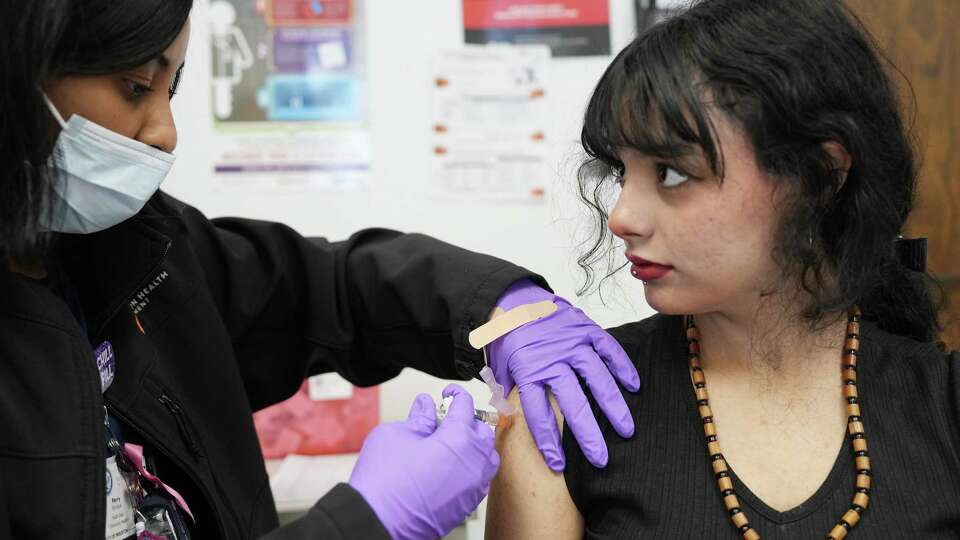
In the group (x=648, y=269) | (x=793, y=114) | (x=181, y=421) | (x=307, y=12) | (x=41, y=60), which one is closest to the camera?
(x=41, y=60)

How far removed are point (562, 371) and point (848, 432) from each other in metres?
0.39

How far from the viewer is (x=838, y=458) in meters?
1.06

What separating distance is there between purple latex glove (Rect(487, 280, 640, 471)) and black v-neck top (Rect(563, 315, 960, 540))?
→ 27 mm

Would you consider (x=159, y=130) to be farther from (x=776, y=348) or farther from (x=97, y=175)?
(x=776, y=348)

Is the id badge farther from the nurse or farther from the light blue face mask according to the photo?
the light blue face mask

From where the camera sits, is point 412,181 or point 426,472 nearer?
point 426,472

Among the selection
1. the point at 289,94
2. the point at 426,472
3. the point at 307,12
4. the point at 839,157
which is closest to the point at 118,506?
the point at 426,472

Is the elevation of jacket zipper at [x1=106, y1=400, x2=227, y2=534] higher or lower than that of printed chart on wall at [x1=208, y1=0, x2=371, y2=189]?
lower

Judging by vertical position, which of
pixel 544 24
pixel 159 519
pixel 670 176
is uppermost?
pixel 544 24

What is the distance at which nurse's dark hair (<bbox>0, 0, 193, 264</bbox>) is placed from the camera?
0.85 metres

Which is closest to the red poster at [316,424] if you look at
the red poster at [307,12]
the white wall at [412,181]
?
the white wall at [412,181]

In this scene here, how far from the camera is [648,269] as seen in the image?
42.3 inches

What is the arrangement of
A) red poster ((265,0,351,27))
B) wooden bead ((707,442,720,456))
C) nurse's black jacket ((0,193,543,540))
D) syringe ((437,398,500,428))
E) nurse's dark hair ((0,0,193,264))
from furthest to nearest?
red poster ((265,0,351,27)), syringe ((437,398,500,428)), wooden bead ((707,442,720,456)), nurse's black jacket ((0,193,543,540)), nurse's dark hair ((0,0,193,264))

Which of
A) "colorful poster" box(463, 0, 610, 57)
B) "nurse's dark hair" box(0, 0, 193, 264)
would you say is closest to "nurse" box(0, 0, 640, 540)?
"nurse's dark hair" box(0, 0, 193, 264)
